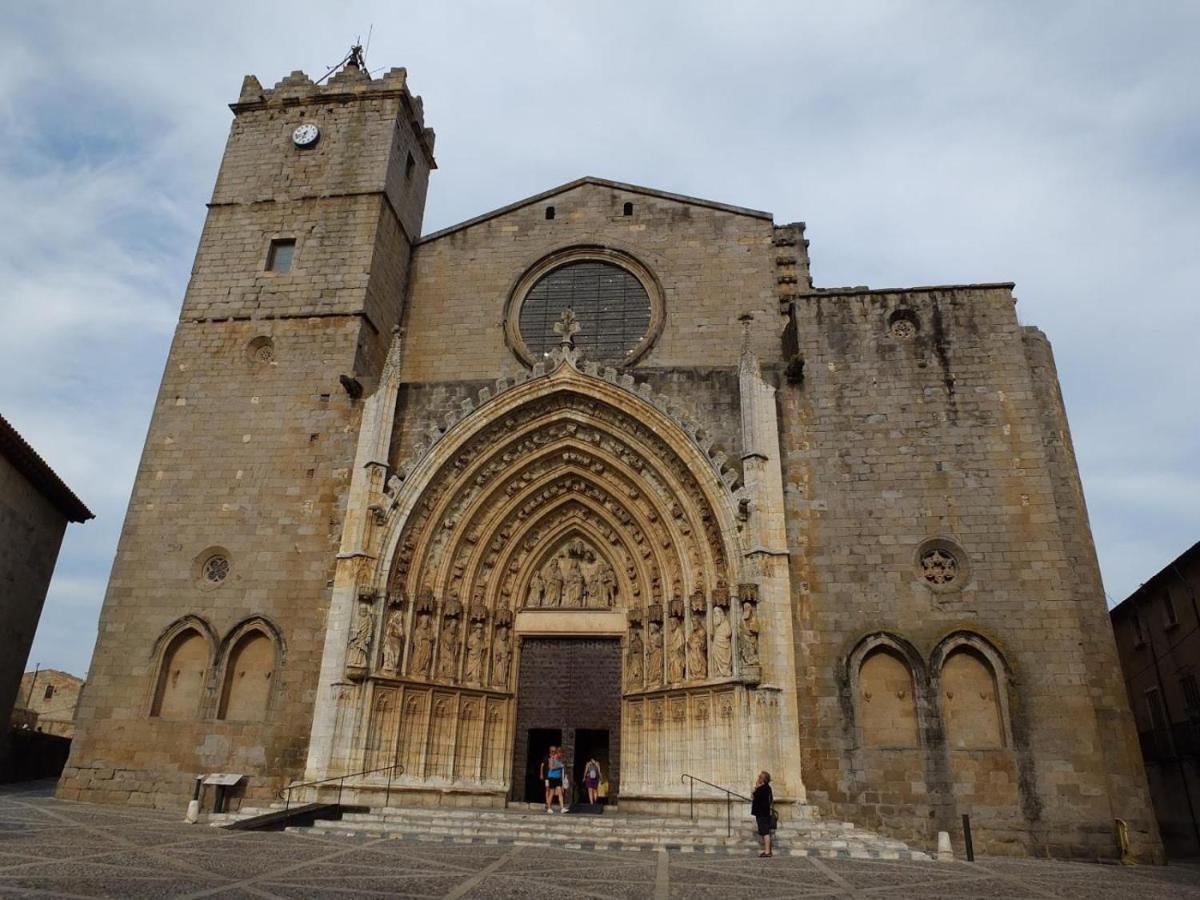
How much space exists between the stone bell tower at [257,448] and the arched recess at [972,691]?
8.93 m

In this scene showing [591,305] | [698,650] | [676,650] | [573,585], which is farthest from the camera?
[591,305]

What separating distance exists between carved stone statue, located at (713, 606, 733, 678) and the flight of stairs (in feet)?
6.24

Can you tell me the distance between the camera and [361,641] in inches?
466

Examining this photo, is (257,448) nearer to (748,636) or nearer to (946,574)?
(748,636)

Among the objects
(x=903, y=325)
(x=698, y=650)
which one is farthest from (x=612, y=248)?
(x=698, y=650)

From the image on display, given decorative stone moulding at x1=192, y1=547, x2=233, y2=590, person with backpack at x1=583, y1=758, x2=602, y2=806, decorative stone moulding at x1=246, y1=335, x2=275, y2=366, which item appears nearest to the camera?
person with backpack at x1=583, y1=758, x2=602, y2=806

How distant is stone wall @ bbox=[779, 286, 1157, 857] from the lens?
411 inches

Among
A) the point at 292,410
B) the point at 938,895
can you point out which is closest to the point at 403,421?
the point at 292,410

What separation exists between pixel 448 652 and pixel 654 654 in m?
3.20

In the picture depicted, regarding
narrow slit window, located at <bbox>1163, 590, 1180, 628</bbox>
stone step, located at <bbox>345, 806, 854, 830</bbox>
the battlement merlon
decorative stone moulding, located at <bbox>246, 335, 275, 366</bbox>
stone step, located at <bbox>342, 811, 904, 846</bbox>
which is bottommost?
stone step, located at <bbox>342, 811, 904, 846</bbox>

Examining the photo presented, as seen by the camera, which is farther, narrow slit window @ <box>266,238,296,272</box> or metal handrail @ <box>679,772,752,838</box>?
narrow slit window @ <box>266,238,296,272</box>

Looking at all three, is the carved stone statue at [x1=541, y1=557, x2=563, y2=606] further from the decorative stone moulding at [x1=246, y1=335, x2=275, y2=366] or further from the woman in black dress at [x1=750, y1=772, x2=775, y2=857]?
the decorative stone moulding at [x1=246, y1=335, x2=275, y2=366]

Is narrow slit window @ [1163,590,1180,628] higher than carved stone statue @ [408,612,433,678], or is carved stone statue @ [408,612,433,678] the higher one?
narrow slit window @ [1163,590,1180,628]

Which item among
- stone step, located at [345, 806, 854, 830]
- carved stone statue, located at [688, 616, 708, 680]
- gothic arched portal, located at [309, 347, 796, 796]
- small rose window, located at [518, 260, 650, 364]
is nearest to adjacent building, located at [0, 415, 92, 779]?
gothic arched portal, located at [309, 347, 796, 796]
